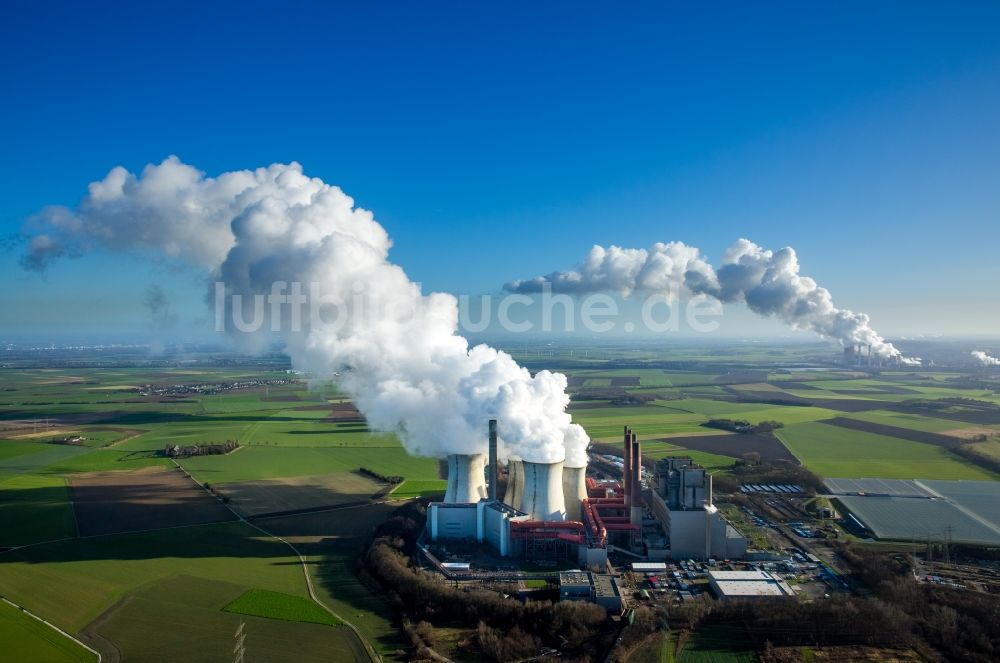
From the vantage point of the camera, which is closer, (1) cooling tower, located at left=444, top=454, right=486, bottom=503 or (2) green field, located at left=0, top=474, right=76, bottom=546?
(2) green field, located at left=0, top=474, right=76, bottom=546

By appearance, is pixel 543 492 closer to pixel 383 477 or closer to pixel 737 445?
pixel 383 477

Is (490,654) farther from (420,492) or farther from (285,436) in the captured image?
(285,436)

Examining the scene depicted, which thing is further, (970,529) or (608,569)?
(970,529)

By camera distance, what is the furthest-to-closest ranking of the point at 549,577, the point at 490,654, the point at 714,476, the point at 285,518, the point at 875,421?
the point at 875,421 < the point at 714,476 < the point at 285,518 < the point at 549,577 < the point at 490,654

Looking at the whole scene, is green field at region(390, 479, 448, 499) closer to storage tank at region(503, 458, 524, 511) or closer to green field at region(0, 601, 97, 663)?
storage tank at region(503, 458, 524, 511)

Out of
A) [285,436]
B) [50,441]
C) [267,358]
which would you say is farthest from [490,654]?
[267,358]

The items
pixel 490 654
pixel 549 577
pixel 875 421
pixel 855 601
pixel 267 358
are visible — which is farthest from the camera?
pixel 267 358

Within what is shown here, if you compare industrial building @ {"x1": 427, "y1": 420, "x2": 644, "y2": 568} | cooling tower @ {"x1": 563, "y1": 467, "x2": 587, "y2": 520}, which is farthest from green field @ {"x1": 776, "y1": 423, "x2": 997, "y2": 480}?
cooling tower @ {"x1": 563, "y1": 467, "x2": 587, "y2": 520}
